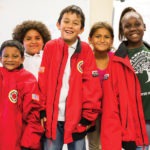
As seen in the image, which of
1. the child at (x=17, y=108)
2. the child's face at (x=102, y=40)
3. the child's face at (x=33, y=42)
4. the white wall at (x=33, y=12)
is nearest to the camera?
the child at (x=17, y=108)

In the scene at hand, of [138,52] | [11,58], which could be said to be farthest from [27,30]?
[138,52]

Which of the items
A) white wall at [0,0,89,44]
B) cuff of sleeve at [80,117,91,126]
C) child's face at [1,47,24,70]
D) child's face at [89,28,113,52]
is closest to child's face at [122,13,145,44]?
child's face at [89,28,113,52]

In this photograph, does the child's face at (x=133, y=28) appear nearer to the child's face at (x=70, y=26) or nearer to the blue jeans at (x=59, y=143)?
the child's face at (x=70, y=26)

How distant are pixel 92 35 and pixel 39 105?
60 cm

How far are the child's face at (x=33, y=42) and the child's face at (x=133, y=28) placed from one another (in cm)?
62

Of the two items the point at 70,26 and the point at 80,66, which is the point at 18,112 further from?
the point at 70,26

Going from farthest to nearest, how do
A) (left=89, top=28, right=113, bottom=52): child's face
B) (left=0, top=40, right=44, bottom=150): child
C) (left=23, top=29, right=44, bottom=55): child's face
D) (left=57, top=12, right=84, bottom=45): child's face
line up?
(left=23, top=29, right=44, bottom=55): child's face → (left=89, top=28, right=113, bottom=52): child's face → (left=57, top=12, right=84, bottom=45): child's face → (left=0, top=40, right=44, bottom=150): child

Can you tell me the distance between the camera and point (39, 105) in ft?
4.66

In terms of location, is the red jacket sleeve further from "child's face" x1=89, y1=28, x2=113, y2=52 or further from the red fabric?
"child's face" x1=89, y1=28, x2=113, y2=52

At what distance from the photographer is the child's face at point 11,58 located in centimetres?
146

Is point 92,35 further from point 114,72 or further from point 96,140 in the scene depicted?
point 96,140

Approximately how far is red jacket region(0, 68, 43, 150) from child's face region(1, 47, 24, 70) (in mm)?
35

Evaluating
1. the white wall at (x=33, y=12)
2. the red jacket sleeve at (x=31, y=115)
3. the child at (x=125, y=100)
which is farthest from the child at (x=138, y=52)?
the white wall at (x=33, y=12)

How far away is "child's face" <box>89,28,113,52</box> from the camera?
1.66 meters
